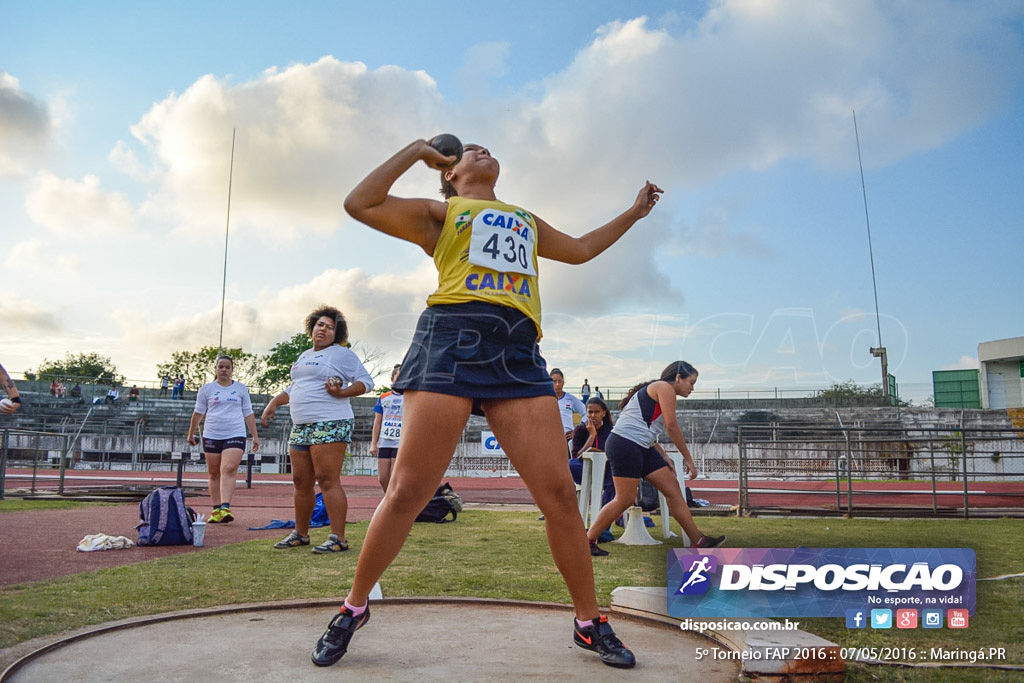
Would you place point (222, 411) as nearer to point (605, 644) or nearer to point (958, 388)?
point (605, 644)

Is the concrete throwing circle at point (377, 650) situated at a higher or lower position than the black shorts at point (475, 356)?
lower

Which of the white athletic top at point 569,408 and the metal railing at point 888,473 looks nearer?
the white athletic top at point 569,408

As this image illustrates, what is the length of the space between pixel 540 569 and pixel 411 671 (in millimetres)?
2829

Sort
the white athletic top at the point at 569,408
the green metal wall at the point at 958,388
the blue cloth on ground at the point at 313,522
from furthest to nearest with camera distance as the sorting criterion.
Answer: the green metal wall at the point at 958,388 < the white athletic top at the point at 569,408 < the blue cloth on ground at the point at 313,522

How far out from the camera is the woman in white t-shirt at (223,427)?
29.9 ft

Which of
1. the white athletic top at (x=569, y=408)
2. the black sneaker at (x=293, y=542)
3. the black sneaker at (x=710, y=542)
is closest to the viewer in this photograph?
the black sneaker at (x=293, y=542)

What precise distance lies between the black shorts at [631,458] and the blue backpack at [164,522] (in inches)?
153

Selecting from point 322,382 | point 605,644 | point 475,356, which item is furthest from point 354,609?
point 322,382

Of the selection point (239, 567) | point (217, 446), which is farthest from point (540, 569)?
point (217, 446)

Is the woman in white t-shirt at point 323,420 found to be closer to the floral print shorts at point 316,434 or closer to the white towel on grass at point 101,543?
the floral print shorts at point 316,434

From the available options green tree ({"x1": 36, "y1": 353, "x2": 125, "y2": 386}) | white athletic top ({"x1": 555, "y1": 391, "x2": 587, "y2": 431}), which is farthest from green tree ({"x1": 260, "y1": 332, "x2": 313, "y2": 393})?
white athletic top ({"x1": 555, "y1": 391, "x2": 587, "y2": 431})

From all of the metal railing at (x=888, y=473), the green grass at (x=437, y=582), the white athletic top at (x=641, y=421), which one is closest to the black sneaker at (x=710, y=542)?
the green grass at (x=437, y=582)

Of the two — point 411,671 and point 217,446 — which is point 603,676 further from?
point 217,446

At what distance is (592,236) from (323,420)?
351 cm
